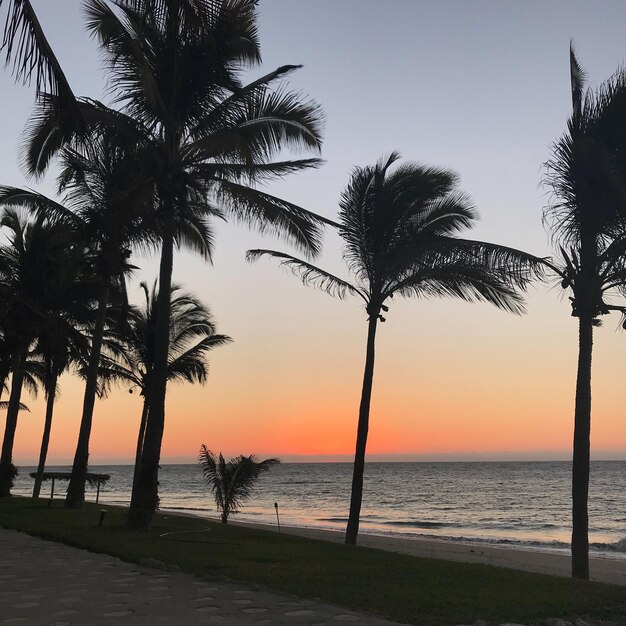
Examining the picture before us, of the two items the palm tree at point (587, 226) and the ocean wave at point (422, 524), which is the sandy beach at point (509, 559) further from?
the ocean wave at point (422, 524)

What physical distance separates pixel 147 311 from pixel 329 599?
20212 millimetres

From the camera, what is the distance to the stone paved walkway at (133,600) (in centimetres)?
580

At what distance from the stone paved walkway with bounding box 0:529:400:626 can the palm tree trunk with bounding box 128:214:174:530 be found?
4.34 meters

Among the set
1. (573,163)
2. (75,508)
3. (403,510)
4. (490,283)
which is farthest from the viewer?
(403,510)

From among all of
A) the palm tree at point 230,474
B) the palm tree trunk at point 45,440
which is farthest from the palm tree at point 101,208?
the palm tree trunk at point 45,440

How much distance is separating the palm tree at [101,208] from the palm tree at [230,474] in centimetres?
358

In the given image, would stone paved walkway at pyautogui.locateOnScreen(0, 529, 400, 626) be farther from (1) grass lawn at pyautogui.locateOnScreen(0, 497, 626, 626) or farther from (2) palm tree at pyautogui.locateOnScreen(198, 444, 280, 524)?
(2) palm tree at pyautogui.locateOnScreen(198, 444, 280, 524)

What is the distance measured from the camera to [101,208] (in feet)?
42.5

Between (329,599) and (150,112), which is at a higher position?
(150,112)

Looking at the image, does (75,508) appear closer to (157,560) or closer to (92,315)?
(92,315)

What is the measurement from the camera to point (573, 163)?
11.1m

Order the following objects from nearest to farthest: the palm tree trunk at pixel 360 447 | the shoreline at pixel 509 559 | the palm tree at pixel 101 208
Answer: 1. the palm tree at pixel 101 208
2. the palm tree trunk at pixel 360 447
3. the shoreline at pixel 509 559

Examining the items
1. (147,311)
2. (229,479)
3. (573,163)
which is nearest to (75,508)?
(229,479)

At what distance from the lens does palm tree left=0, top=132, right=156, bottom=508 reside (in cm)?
1233
